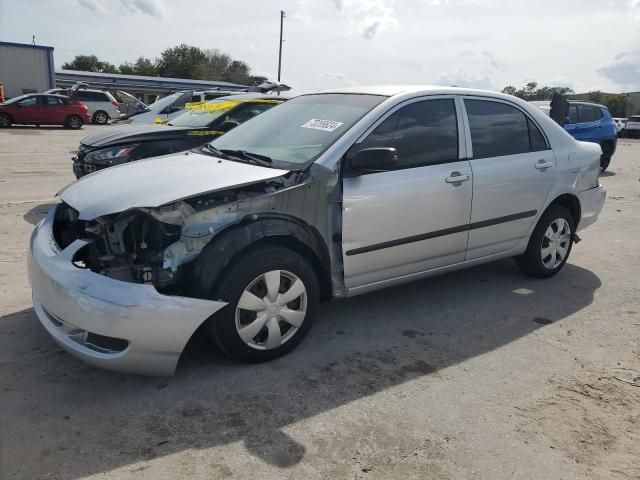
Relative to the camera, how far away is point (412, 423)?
9.16 ft

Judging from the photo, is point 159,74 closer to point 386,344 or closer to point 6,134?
point 6,134

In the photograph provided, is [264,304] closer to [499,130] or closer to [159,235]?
[159,235]

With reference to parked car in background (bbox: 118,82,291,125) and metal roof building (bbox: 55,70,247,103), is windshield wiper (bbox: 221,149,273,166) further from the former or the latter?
metal roof building (bbox: 55,70,247,103)

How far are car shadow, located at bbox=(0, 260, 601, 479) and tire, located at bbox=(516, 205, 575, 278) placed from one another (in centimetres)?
49

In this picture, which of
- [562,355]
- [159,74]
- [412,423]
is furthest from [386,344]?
[159,74]

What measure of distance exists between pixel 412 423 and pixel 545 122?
3.22 m

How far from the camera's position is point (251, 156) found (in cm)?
373

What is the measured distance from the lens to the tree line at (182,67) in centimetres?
6962

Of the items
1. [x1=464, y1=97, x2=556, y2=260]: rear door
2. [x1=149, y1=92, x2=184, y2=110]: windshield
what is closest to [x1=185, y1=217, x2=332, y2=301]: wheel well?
[x1=464, y1=97, x2=556, y2=260]: rear door

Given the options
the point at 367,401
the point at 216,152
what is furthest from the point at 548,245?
the point at 216,152

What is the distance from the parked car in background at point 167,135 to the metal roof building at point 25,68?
103 feet

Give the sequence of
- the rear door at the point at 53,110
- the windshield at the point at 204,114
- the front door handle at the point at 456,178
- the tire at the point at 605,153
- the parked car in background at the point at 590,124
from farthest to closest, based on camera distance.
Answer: the rear door at the point at 53,110 → the tire at the point at 605,153 → the parked car in background at the point at 590,124 → the windshield at the point at 204,114 → the front door handle at the point at 456,178

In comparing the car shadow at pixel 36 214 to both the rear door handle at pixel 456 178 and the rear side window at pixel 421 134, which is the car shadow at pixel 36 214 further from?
the rear door handle at pixel 456 178

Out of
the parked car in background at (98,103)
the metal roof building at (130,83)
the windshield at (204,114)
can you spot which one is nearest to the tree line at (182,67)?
the metal roof building at (130,83)
